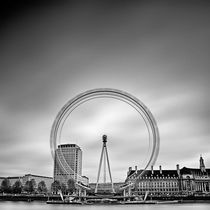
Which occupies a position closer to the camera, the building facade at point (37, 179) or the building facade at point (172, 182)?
the building facade at point (172, 182)

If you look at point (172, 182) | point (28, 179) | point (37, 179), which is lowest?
point (172, 182)

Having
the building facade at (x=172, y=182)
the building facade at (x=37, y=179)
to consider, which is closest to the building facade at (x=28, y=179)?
the building facade at (x=37, y=179)

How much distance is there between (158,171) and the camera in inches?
2028

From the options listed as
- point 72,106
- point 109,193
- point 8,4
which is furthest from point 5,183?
point 8,4

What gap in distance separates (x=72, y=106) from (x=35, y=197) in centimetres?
2151

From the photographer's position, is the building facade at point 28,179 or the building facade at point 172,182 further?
the building facade at point 28,179

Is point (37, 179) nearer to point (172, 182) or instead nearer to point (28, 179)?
point (28, 179)

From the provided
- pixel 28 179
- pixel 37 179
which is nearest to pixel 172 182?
pixel 28 179

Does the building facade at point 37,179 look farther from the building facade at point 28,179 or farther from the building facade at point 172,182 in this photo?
the building facade at point 172,182

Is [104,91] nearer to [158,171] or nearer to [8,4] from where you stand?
[8,4]

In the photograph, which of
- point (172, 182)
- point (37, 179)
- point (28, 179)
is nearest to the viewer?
point (172, 182)

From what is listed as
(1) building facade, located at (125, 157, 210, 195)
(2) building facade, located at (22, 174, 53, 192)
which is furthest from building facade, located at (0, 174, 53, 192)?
(1) building facade, located at (125, 157, 210, 195)

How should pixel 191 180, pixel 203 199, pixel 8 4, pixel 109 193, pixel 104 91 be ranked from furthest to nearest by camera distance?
1. pixel 191 180
2. pixel 203 199
3. pixel 109 193
4. pixel 104 91
5. pixel 8 4

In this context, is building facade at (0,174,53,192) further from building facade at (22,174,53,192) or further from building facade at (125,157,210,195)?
building facade at (125,157,210,195)
